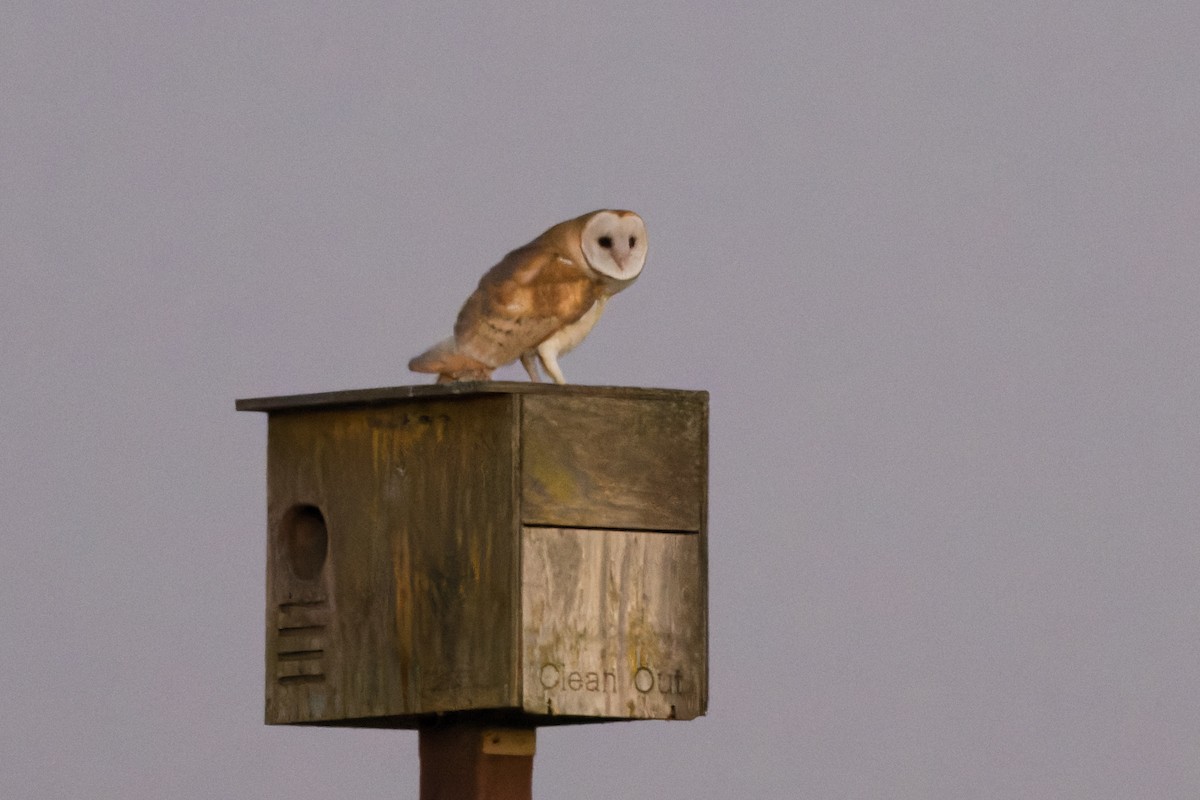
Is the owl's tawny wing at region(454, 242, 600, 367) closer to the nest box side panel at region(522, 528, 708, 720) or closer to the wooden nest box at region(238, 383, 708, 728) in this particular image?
the wooden nest box at region(238, 383, 708, 728)

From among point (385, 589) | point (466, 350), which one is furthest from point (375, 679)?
point (466, 350)

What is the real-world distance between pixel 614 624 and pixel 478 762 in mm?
726

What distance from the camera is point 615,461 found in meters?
14.9

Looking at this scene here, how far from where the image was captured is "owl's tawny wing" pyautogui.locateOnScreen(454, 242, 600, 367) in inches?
603

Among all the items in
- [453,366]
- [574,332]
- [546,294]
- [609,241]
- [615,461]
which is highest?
[609,241]

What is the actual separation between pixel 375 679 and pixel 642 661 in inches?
37.2

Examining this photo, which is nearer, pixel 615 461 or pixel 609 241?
pixel 615 461

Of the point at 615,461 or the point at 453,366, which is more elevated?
the point at 453,366

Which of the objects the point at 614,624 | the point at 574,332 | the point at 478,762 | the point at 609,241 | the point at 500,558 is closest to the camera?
the point at 500,558

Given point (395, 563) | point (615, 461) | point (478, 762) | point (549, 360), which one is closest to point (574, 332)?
point (549, 360)

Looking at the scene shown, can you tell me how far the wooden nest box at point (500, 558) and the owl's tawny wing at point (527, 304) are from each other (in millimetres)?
560

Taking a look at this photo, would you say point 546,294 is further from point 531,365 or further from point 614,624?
point 614,624

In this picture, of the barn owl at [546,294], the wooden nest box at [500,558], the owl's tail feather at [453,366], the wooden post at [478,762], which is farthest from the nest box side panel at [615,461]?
the wooden post at [478,762]

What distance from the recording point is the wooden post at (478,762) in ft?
49.4
